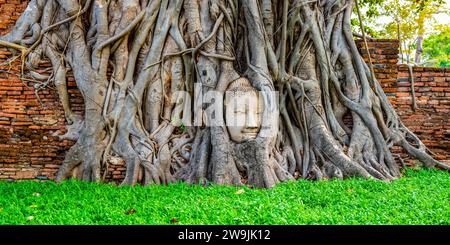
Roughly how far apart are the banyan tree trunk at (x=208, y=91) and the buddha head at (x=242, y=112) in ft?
0.04

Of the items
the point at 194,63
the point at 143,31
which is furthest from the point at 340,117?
the point at 143,31

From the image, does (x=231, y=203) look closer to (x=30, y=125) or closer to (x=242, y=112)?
(x=242, y=112)

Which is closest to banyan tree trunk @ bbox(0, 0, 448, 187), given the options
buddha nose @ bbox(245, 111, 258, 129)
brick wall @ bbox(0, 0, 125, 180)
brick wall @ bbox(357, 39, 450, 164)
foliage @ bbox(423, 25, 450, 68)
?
buddha nose @ bbox(245, 111, 258, 129)

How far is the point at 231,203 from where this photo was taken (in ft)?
10.4

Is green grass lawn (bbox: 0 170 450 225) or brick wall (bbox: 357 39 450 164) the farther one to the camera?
brick wall (bbox: 357 39 450 164)

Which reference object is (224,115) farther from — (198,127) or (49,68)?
(49,68)

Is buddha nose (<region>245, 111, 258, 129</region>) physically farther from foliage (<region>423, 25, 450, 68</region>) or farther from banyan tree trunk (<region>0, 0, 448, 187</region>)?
foliage (<region>423, 25, 450, 68</region>)

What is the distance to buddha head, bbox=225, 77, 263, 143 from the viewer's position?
419 cm

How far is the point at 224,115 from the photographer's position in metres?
4.30

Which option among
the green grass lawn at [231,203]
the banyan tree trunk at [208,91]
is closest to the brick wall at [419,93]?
the banyan tree trunk at [208,91]

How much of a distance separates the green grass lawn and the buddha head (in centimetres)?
67

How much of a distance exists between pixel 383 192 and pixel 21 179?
3.90 m

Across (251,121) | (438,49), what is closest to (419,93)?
(251,121)

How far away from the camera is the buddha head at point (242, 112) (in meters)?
4.19
